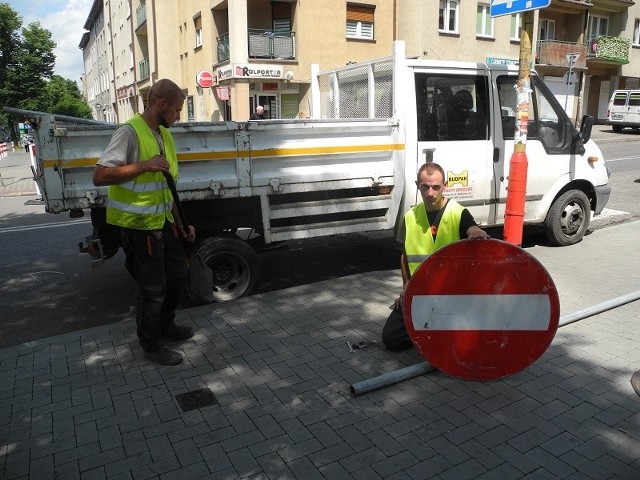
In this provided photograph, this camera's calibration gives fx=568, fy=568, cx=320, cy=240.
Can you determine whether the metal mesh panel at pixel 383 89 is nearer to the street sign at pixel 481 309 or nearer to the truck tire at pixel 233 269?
the truck tire at pixel 233 269

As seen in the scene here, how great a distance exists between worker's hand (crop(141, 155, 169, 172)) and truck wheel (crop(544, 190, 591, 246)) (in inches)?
207

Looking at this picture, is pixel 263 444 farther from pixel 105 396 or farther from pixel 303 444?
pixel 105 396

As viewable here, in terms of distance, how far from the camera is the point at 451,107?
6.15 m

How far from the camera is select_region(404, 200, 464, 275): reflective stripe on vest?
389 cm

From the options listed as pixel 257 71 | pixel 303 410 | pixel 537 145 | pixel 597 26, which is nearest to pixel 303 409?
pixel 303 410

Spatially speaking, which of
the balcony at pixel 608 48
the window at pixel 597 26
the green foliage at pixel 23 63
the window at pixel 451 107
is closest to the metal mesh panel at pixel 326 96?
the window at pixel 451 107

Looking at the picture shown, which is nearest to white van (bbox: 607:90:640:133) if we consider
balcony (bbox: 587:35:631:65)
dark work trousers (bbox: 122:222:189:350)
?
balcony (bbox: 587:35:631:65)

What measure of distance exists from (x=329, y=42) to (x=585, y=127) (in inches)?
805

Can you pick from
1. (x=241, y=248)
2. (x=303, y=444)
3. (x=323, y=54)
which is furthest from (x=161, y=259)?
(x=323, y=54)

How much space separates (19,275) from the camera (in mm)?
6852

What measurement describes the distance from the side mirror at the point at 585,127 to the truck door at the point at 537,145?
0.11 metres

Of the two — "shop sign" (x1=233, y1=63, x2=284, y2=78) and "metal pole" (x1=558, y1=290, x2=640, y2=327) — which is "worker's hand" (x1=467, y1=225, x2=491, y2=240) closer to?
"metal pole" (x1=558, y1=290, x2=640, y2=327)

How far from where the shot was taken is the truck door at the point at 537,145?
643cm

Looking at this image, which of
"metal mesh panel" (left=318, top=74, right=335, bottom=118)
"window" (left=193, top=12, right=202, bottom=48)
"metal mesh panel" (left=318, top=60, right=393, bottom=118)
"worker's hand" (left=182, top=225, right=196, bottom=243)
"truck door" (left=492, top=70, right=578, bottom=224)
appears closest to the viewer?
"worker's hand" (left=182, top=225, right=196, bottom=243)
